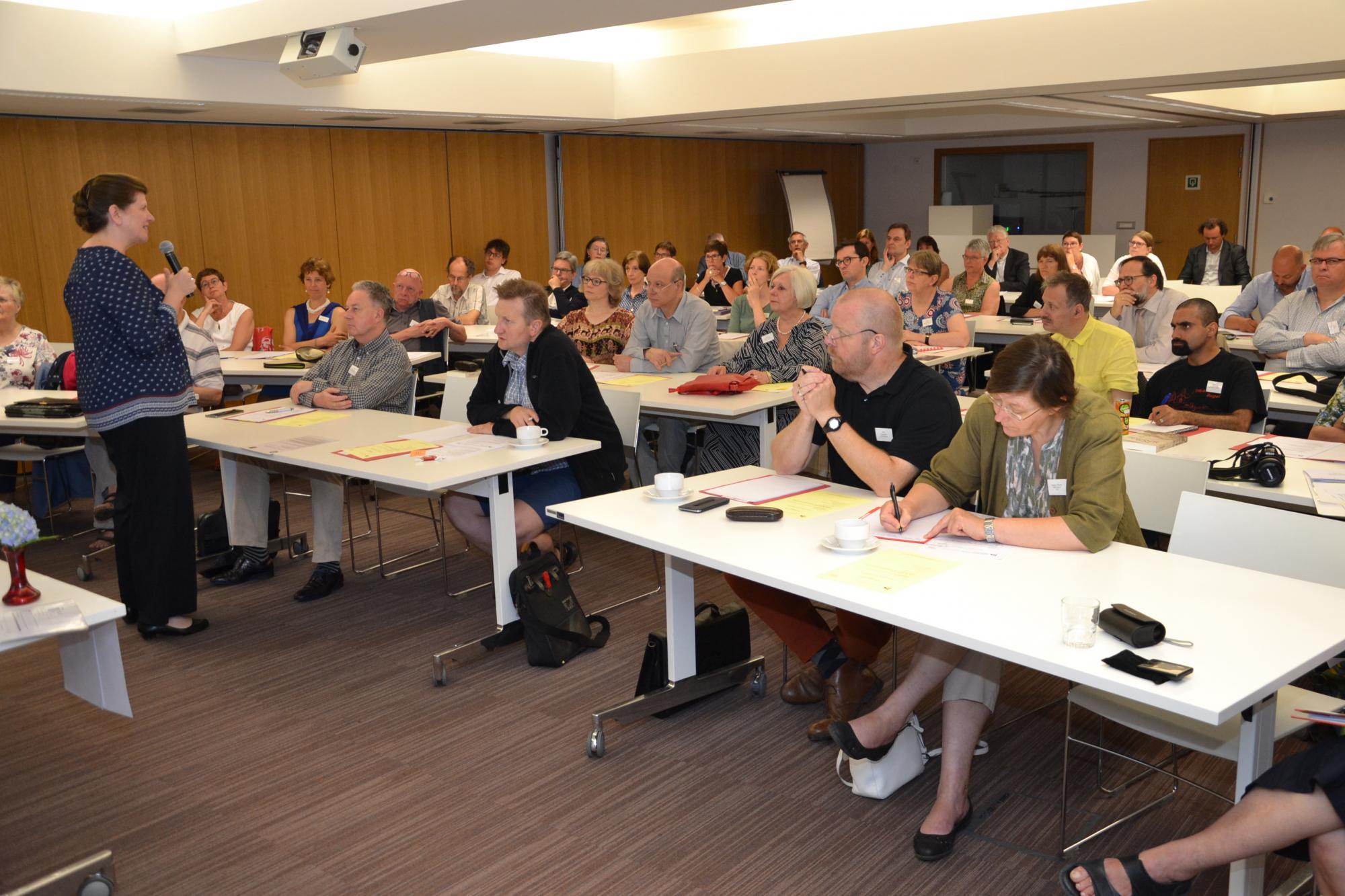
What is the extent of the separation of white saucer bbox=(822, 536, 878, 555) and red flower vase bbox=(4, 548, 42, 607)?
1930mm

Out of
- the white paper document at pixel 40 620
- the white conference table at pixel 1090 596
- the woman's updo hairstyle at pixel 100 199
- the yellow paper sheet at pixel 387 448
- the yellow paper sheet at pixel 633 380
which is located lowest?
the white conference table at pixel 1090 596

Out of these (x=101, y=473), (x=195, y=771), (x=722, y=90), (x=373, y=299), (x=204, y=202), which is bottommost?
(x=195, y=771)

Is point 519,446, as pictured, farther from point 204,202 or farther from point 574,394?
point 204,202

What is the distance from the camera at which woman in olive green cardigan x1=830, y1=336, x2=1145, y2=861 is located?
278cm

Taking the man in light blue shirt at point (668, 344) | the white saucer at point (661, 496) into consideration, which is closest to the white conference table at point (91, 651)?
the white saucer at point (661, 496)

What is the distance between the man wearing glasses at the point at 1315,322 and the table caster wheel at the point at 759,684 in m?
3.80

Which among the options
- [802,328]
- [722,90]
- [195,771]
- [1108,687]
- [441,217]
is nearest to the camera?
[1108,687]

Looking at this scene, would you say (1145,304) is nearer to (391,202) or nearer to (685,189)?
(391,202)

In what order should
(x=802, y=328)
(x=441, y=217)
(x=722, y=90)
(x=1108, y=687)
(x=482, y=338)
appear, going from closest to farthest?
(x=1108, y=687) → (x=802, y=328) → (x=482, y=338) → (x=722, y=90) → (x=441, y=217)

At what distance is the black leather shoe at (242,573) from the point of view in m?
5.20

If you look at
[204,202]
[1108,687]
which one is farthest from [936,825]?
[204,202]

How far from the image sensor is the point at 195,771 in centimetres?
341

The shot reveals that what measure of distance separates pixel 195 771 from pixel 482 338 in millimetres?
5179

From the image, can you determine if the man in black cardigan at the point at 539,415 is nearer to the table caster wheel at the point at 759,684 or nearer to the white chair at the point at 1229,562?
the table caster wheel at the point at 759,684
